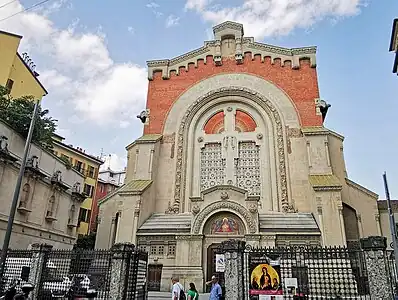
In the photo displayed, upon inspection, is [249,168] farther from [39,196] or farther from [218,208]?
[39,196]

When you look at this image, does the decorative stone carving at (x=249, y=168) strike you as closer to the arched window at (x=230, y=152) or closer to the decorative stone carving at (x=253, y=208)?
the arched window at (x=230, y=152)

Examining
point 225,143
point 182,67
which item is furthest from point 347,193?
point 182,67

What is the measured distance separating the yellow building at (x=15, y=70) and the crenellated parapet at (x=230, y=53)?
9693 mm

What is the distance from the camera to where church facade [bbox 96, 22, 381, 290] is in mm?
17156

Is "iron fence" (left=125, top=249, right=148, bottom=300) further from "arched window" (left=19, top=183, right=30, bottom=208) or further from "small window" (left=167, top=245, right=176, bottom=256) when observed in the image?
"arched window" (left=19, top=183, right=30, bottom=208)

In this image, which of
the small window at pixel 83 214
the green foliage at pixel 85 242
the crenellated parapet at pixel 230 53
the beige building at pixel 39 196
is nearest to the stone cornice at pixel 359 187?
the crenellated parapet at pixel 230 53

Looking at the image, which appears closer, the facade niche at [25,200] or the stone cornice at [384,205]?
the facade niche at [25,200]

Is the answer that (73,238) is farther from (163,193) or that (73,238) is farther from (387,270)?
(387,270)

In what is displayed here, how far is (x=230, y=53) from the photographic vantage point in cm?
2409

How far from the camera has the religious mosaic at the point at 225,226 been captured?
56.8 ft

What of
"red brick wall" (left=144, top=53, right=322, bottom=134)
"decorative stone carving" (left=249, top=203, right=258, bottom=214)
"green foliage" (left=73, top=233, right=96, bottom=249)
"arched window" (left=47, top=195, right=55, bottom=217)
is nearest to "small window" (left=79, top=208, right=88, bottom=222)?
"green foliage" (left=73, top=233, right=96, bottom=249)

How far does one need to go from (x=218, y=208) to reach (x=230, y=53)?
12577 millimetres

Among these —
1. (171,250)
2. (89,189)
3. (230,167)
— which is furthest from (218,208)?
(89,189)

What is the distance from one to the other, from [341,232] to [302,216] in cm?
232
